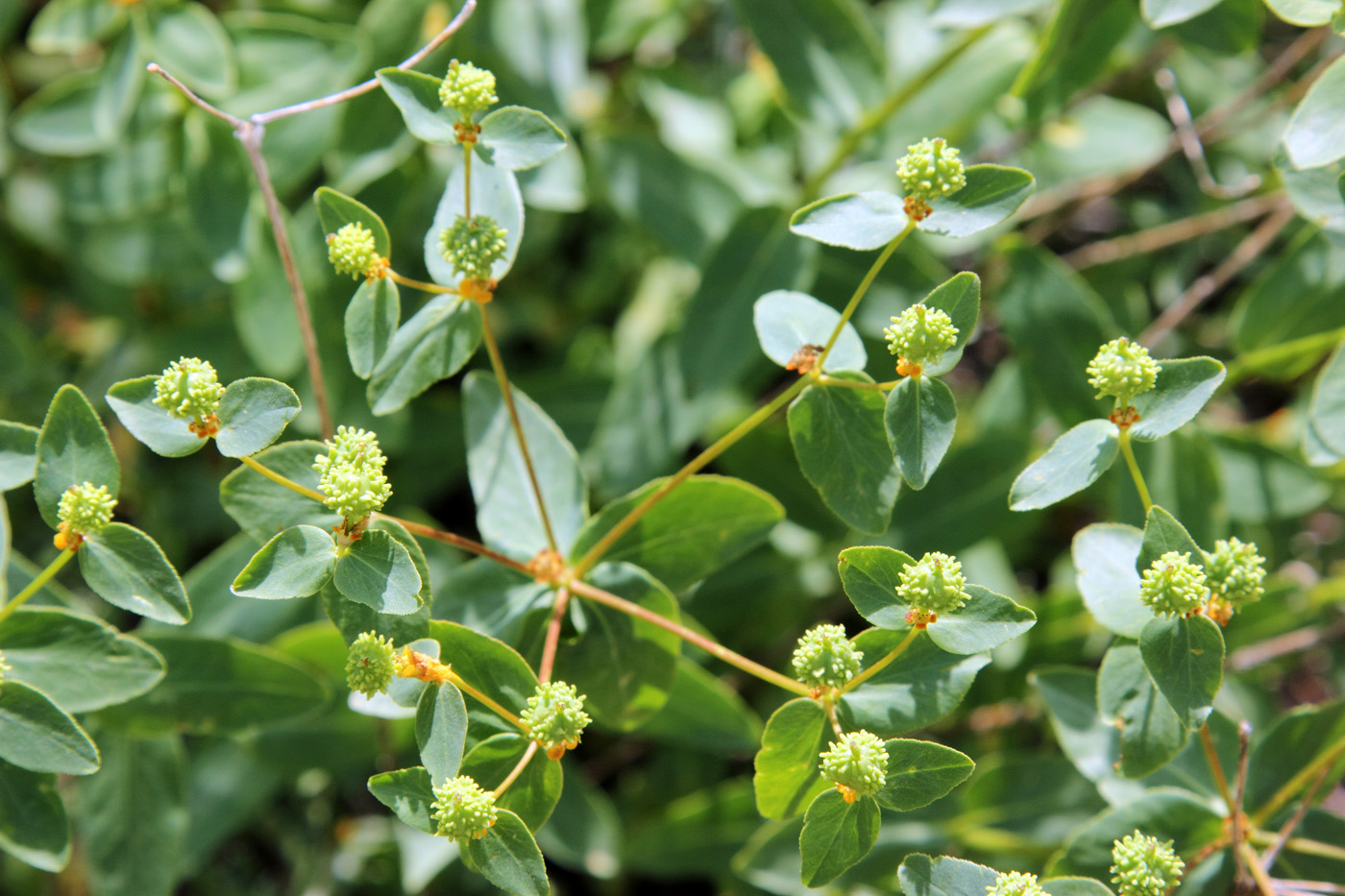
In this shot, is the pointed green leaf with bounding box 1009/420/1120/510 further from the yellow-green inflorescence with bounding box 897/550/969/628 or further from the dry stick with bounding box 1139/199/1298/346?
the dry stick with bounding box 1139/199/1298/346

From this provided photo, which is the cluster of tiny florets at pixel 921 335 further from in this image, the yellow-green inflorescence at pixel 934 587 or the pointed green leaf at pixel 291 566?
the pointed green leaf at pixel 291 566

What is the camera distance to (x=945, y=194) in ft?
3.96

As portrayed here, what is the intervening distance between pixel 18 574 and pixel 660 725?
115cm

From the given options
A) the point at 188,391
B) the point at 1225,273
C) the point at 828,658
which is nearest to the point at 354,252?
the point at 188,391

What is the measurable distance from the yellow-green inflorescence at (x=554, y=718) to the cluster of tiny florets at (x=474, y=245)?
0.53 metres

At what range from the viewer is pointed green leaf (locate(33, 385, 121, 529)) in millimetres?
1251

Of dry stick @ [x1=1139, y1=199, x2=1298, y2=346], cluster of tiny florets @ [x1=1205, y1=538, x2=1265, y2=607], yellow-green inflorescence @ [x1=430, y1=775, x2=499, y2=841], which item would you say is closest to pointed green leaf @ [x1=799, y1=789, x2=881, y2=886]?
yellow-green inflorescence @ [x1=430, y1=775, x2=499, y2=841]

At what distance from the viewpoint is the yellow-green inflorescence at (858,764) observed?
42.9 inches

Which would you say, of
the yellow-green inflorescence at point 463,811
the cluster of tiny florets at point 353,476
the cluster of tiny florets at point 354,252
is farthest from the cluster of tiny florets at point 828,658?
the cluster of tiny florets at point 354,252

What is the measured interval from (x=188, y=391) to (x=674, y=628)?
0.68m

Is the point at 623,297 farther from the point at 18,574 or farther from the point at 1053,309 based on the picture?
the point at 18,574

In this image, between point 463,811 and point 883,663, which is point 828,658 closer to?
point 883,663

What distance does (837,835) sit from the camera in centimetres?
117

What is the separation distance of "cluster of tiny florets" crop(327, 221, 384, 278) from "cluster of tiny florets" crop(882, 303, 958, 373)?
640mm
